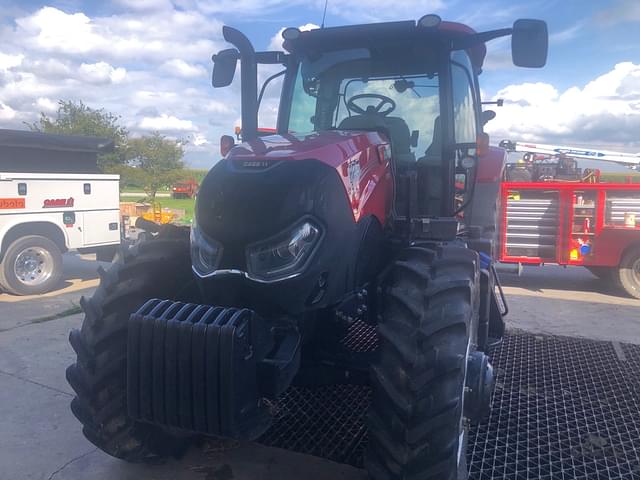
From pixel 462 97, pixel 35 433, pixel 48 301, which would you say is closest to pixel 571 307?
pixel 462 97

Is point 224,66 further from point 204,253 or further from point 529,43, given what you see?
point 529,43

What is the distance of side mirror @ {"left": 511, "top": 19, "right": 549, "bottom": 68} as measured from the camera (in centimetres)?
343

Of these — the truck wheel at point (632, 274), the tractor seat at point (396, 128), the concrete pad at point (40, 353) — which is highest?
the tractor seat at point (396, 128)

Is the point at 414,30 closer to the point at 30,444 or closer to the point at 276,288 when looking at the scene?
the point at 276,288

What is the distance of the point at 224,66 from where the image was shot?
12.8ft

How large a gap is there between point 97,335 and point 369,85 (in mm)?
2448

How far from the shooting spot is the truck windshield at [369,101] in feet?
12.6

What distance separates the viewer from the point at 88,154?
390 inches

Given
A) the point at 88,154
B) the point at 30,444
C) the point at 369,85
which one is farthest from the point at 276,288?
the point at 88,154

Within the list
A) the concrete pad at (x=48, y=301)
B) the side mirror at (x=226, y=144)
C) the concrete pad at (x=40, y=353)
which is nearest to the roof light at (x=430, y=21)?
the side mirror at (x=226, y=144)

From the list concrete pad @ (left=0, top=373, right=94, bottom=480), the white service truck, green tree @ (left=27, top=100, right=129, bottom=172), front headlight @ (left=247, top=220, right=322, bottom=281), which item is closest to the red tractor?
front headlight @ (left=247, top=220, right=322, bottom=281)

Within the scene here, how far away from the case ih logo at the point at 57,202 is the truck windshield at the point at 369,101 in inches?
248

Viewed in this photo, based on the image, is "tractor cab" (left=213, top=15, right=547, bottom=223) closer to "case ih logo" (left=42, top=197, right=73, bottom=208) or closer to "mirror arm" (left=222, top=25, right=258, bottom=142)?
"mirror arm" (left=222, top=25, right=258, bottom=142)

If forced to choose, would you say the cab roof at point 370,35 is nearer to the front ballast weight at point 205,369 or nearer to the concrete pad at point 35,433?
the front ballast weight at point 205,369
